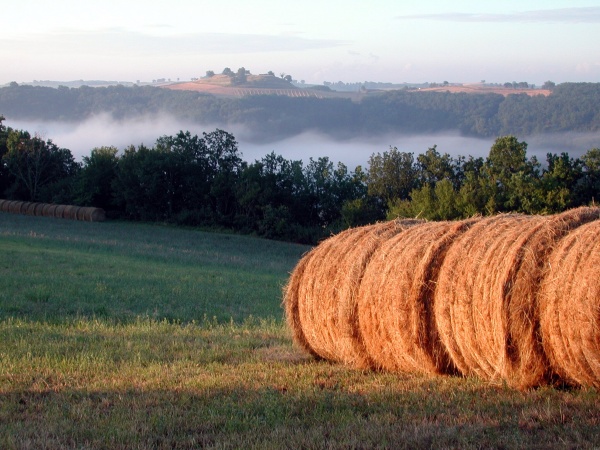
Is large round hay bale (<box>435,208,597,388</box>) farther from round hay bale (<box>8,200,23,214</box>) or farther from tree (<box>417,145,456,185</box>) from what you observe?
round hay bale (<box>8,200,23,214</box>)

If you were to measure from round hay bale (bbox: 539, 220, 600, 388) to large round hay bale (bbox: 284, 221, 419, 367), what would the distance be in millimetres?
2383

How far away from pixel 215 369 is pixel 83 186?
5832 cm

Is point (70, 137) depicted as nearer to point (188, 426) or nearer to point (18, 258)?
point (18, 258)

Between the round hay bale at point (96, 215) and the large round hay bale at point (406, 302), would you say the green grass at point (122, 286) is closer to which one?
the large round hay bale at point (406, 302)

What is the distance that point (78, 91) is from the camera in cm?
15538

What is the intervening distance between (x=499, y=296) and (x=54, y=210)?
189ft

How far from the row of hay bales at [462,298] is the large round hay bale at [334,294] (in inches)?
0.6

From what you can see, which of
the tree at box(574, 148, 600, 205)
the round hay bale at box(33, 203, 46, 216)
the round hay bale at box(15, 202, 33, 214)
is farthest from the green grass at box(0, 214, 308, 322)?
the round hay bale at box(15, 202, 33, 214)

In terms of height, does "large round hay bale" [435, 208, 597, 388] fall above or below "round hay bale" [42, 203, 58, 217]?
above

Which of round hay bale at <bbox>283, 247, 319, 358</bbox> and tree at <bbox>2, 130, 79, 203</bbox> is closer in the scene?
round hay bale at <bbox>283, 247, 319, 358</bbox>

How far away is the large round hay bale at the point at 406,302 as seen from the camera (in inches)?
287

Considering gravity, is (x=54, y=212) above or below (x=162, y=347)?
below

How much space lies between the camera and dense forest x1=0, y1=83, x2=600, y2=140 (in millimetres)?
89312

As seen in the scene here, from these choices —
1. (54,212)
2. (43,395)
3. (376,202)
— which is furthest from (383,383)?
(54,212)
